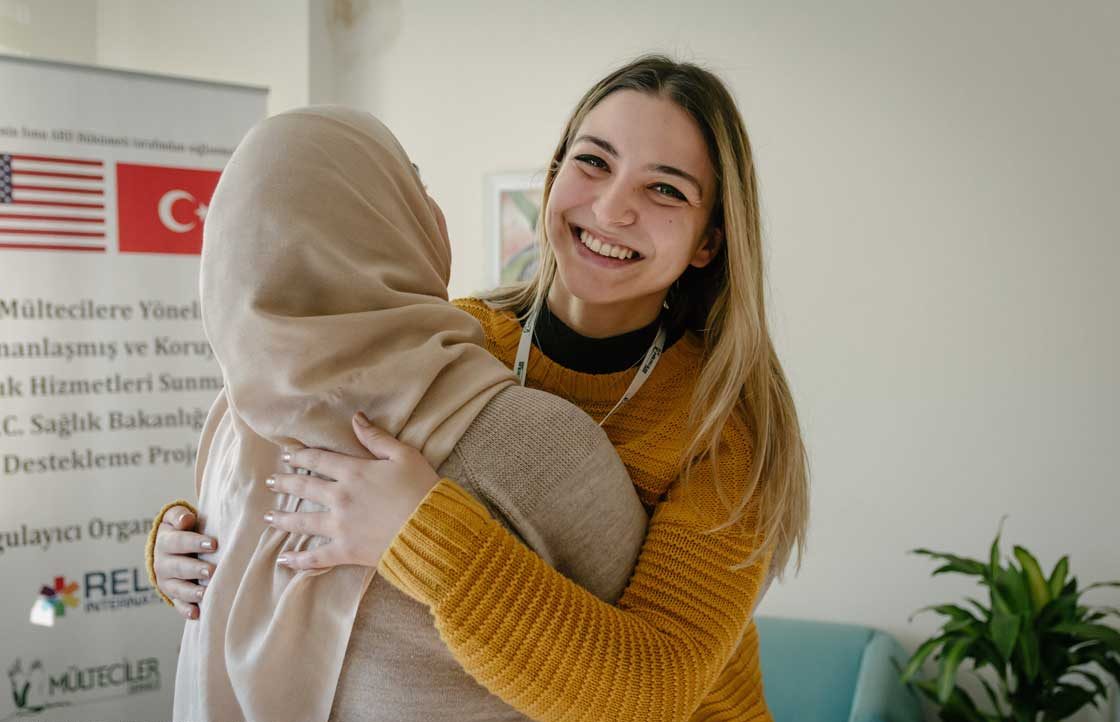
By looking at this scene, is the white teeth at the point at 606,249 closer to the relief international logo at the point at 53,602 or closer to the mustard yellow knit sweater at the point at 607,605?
the mustard yellow knit sweater at the point at 607,605

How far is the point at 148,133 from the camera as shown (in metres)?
3.15

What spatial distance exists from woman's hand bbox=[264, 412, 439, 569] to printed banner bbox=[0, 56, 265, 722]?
2.39 m

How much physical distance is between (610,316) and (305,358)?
2.69ft

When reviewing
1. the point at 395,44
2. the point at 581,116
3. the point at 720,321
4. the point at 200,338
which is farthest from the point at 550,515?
the point at 395,44

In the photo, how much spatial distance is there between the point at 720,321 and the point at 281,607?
916 mm

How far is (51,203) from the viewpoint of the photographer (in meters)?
2.99

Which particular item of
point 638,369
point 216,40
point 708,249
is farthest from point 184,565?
point 216,40

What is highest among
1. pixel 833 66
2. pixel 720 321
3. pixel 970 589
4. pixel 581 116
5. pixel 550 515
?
pixel 833 66

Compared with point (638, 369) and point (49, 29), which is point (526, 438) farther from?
point (49, 29)

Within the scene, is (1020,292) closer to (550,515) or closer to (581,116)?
(581,116)

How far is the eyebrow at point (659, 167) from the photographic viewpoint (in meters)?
1.50

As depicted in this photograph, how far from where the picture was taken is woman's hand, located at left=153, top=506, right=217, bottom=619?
47.9 inches

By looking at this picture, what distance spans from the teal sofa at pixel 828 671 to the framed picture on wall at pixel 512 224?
6.24ft

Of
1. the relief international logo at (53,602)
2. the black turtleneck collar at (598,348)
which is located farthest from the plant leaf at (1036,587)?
the relief international logo at (53,602)
